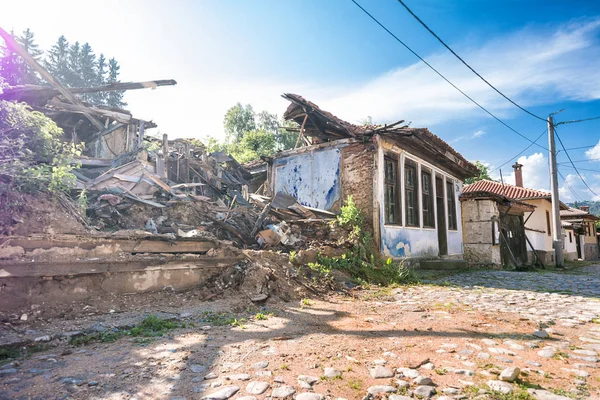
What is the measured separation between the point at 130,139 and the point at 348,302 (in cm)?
1080

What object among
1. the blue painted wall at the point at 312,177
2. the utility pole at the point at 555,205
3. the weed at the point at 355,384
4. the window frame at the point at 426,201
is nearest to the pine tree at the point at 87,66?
the blue painted wall at the point at 312,177

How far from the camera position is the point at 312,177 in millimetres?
10312

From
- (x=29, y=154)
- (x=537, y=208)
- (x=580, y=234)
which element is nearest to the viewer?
(x=29, y=154)

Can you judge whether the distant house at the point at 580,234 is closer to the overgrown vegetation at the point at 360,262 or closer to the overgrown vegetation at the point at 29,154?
the overgrown vegetation at the point at 360,262

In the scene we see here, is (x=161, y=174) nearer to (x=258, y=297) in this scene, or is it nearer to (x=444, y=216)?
(x=258, y=297)

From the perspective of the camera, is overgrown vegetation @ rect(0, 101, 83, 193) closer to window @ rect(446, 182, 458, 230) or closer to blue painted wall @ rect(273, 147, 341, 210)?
blue painted wall @ rect(273, 147, 341, 210)

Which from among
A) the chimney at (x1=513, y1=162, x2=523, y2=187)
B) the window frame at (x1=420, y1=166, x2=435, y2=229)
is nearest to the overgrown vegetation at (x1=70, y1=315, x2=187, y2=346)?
the window frame at (x1=420, y1=166, x2=435, y2=229)

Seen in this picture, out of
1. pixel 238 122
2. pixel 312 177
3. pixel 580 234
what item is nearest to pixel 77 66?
pixel 238 122

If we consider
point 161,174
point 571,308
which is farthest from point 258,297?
point 161,174

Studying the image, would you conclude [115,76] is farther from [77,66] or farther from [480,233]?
[480,233]

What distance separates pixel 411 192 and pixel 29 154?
9.51m

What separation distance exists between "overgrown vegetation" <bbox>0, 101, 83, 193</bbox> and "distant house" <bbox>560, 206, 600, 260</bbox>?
99.6 feet

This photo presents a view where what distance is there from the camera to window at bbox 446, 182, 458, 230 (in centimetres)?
1291

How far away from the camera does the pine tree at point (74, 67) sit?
41.0 metres
